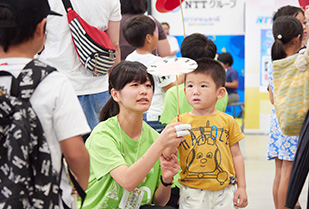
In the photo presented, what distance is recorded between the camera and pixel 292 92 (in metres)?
2.06

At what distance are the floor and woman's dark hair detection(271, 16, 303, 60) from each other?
1.35m

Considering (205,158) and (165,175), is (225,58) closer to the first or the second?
(205,158)

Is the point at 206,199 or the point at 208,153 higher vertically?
the point at 208,153

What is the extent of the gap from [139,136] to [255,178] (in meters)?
2.99

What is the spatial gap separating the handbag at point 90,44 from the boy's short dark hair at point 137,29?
86 cm

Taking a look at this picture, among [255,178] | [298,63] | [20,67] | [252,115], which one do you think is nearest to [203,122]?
[298,63]

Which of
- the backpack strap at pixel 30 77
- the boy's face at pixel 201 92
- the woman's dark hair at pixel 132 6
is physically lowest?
the boy's face at pixel 201 92

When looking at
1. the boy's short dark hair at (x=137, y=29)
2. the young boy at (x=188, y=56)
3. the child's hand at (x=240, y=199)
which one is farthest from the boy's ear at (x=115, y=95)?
the boy's short dark hair at (x=137, y=29)

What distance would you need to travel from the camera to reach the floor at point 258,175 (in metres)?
4.30

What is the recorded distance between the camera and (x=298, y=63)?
2.04 metres

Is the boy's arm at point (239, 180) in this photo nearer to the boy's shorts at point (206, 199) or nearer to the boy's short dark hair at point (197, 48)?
the boy's shorts at point (206, 199)

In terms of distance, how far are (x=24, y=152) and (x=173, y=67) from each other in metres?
0.76

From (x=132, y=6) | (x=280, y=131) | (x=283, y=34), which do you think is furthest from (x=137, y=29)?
(x=280, y=131)

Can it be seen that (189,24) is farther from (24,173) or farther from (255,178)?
(24,173)
